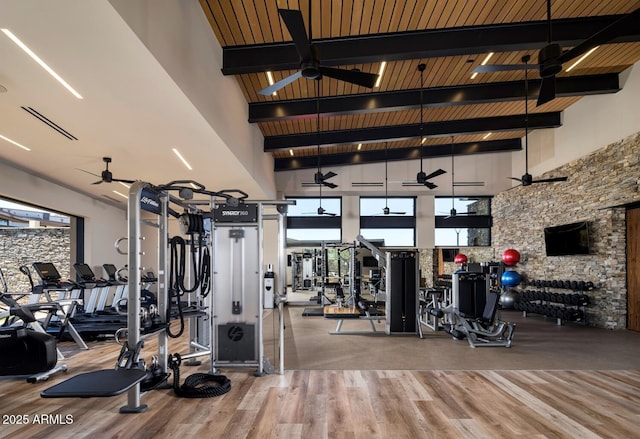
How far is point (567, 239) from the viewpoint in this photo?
26.2 feet

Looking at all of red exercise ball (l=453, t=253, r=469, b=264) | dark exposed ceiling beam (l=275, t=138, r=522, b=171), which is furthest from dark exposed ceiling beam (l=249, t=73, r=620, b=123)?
red exercise ball (l=453, t=253, r=469, b=264)

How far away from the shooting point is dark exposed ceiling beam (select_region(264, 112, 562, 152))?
8797 mm

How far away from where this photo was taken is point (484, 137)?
10.5 metres

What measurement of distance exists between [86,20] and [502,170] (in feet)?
37.3

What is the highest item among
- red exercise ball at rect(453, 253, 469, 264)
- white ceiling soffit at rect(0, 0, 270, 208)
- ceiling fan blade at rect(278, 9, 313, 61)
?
ceiling fan blade at rect(278, 9, 313, 61)

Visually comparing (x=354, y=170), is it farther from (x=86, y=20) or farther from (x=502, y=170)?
(x=86, y=20)

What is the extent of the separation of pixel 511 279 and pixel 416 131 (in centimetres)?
437

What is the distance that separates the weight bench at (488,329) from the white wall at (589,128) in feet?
13.4

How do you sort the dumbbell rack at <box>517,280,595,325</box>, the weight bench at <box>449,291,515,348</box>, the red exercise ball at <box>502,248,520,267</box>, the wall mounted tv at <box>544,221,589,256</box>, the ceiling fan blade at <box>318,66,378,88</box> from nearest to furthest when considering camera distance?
the ceiling fan blade at <box>318,66,378,88</box> < the weight bench at <box>449,291,515,348</box> < the dumbbell rack at <box>517,280,595,325</box> < the wall mounted tv at <box>544,221,589,256</box> < the red exercise ball at <box>502,248,520,267</box>

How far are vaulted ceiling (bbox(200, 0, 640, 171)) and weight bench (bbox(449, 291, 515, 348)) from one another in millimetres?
3606

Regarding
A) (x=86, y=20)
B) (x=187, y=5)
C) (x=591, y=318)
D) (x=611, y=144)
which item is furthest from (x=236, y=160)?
(x=591, y=318)

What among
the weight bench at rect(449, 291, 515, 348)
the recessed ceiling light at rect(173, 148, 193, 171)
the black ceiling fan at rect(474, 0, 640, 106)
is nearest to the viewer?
the black ceiling fan at rect(474, 0, 640, 106)

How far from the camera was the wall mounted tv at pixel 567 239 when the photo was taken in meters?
7.53

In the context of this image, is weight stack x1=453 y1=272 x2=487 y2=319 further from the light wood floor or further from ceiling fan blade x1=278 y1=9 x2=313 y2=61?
ceiling fan blade x1=278 y1=9 x2=313 y2=61
